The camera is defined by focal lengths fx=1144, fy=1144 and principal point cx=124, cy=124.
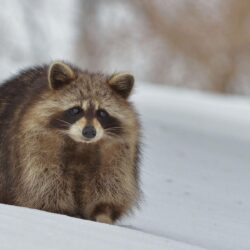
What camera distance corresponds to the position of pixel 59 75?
7.16m

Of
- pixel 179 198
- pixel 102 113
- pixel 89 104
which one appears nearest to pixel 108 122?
pixel 102 113

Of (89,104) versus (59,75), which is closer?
(89,104)

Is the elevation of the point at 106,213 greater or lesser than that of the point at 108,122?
lesser

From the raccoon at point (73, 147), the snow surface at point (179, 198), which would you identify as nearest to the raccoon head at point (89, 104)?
the raccoon at point (73, 147)

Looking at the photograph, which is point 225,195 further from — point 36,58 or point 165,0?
point 36,58

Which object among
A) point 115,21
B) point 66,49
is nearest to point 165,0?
point 115,21

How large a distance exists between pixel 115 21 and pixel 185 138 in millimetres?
13587

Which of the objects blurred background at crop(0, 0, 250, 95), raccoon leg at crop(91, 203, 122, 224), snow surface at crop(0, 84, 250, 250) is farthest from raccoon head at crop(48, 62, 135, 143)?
blurred background at crop(0, 0, 250, 95)

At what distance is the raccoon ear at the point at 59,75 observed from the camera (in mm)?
7133

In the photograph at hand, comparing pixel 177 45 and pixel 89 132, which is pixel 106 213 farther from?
pixel 177 45

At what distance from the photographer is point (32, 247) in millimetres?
5328

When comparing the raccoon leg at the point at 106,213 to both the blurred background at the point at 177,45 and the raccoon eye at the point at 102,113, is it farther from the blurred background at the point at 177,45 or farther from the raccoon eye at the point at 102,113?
the blurred background at the point at 177,45

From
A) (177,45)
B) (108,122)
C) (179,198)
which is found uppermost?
(108,122)

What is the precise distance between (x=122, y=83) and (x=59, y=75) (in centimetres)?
42
